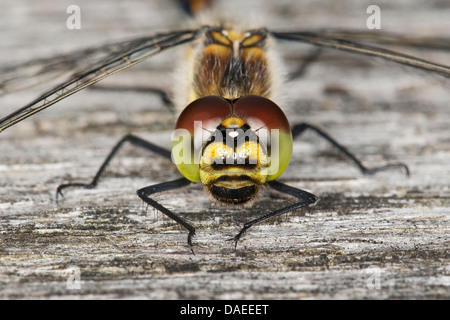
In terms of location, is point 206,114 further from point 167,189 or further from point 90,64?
point 90,64

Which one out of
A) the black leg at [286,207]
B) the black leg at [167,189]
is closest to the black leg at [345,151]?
the black leg at [286,207]

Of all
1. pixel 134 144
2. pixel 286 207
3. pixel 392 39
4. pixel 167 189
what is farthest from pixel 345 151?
pixel 134 144

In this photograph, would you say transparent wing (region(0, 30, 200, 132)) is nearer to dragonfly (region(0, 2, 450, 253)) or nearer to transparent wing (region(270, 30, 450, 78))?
dragonfly (region(0, 2, 450, 253))

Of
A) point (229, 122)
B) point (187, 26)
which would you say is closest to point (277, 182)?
point (229, 122)

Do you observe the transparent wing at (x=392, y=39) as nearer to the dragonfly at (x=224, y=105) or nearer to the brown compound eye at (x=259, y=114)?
the dragonfly at (x=224, y=105)

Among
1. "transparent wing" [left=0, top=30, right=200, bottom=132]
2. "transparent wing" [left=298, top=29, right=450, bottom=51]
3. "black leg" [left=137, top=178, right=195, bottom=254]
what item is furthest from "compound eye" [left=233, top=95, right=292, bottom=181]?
"transparent wing" [left=298, top=29, right=450, bottom=51]

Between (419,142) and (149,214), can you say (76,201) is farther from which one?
(419,142)
